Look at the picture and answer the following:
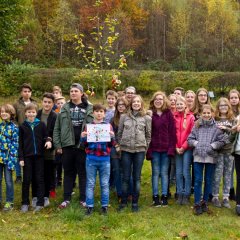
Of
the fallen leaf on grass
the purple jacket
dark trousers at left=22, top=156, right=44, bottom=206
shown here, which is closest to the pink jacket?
the purple jacket

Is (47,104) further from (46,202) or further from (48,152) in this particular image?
(46,202)

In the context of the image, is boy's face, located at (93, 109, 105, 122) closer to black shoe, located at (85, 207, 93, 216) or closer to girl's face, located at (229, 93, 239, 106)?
black shoe, located at (85, 207, 93, 216)

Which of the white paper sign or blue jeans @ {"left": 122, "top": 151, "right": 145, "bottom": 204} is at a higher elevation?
the white paper sign

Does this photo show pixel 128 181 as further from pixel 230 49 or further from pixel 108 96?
pixel 230 49

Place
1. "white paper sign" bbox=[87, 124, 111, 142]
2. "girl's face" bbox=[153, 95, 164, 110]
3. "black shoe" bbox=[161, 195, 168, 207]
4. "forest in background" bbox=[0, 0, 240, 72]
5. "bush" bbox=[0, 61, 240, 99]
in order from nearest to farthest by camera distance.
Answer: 1. "white paper sign" bbox=[87, 124, 111, 142]
2. "girl's face" bbox=[153, 95, 164, 110]
3. "black shoe" bbox=[161, 195, 168, 207]
4. "bush" bbox=[0, 61, 240, 99]
5. "forest in background" bbox=[0, 0, 240, 72]

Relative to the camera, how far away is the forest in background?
3666 centimetres

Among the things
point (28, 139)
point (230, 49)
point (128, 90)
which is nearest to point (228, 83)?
point (230, 49)

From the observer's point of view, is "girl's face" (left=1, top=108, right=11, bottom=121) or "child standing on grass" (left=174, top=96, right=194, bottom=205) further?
"child standing on grass" (left=174, top=96, right=194, bottom=205)

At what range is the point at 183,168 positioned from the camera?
6.76m

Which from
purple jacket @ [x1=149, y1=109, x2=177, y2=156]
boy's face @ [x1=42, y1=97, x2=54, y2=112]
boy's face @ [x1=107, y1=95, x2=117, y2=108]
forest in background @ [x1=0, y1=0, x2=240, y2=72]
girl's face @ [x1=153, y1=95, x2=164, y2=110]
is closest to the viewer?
purple jacket @ [x1=149, y1=109, x2=177, y2=156]

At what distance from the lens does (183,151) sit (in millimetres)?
6660

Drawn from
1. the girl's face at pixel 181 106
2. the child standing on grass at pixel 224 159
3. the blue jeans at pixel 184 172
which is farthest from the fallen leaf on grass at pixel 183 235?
the girl's face at pixel 181 106

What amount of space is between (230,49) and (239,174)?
1386 inches

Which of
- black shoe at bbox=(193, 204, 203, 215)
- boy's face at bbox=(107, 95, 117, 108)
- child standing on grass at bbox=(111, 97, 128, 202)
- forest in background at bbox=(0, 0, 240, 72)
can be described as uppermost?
forest in background at bbox=(0, 0, 240, 72)
